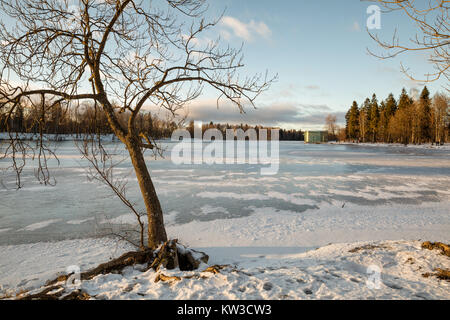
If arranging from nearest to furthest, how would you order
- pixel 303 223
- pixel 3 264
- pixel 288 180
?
pixel 3 264
pixel 303 223
pixel 288 180

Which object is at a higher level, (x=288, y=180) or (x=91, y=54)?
(x=91, y=54)

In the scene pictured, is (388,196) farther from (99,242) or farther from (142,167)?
(99,242)

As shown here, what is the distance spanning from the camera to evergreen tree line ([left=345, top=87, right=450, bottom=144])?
4878 centimetres

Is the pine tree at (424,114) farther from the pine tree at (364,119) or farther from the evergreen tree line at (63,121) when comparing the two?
the evergreen tree line at (63,121)

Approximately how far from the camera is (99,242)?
19.2ft

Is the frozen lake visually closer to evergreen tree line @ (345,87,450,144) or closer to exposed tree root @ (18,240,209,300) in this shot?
exposed tree root @ (18,240,209,300)

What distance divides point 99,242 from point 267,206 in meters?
5.33

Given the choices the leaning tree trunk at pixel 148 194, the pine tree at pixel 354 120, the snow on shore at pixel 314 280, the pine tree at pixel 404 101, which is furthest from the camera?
the pine tree at pixel 354 120

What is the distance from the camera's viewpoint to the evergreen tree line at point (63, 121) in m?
4.22

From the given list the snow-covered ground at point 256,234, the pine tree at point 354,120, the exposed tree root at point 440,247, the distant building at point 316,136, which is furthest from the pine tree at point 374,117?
the exposed tree root at point 440,247

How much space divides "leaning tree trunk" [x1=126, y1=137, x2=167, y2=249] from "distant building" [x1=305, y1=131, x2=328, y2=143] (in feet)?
320

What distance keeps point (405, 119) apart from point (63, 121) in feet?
211

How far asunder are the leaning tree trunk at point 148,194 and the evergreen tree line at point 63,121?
454mm
